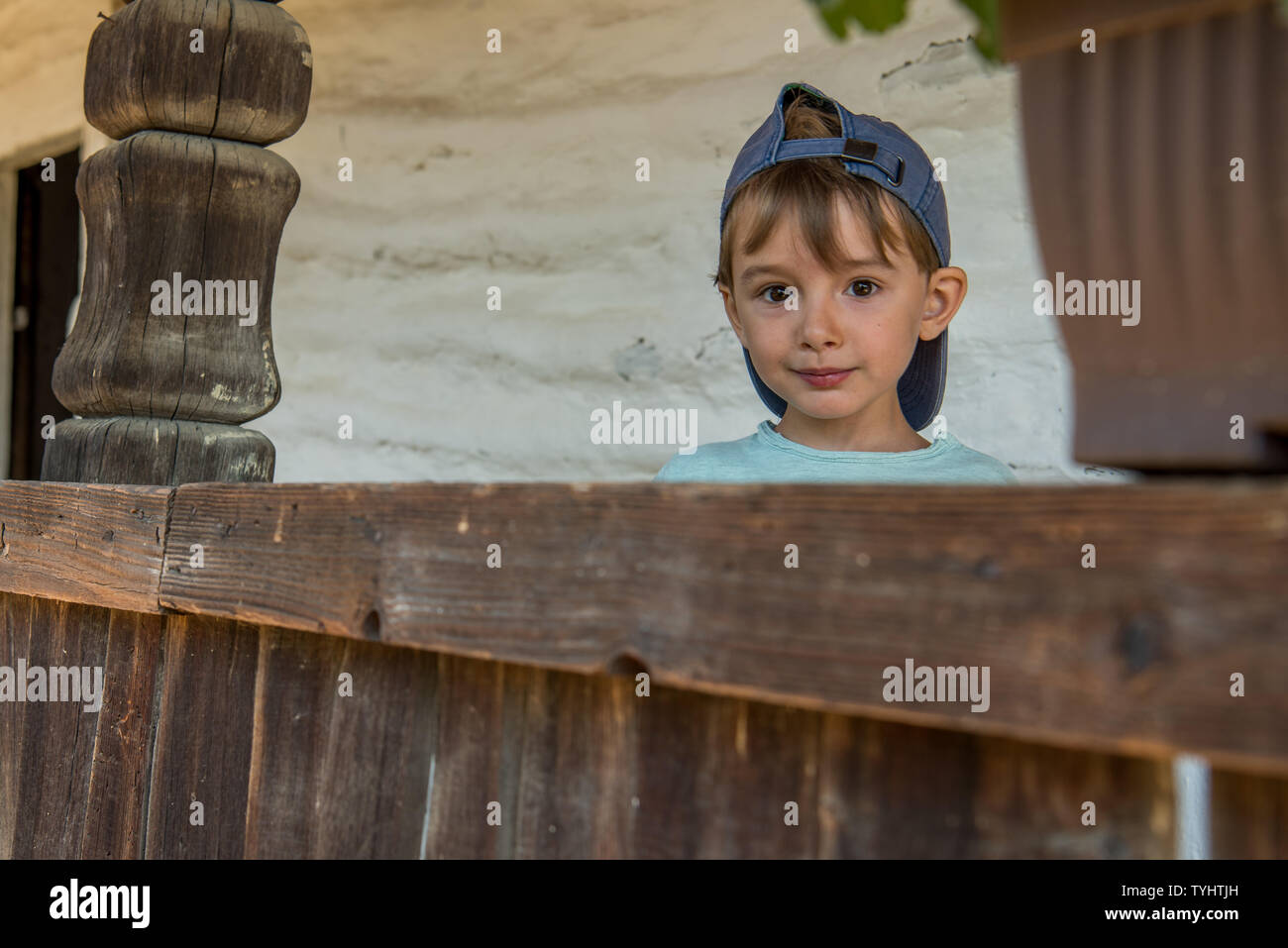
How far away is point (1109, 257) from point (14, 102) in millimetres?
4590

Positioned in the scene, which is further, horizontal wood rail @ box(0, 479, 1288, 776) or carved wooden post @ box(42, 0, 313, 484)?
carved wooden post @ box(42, 0, 313, 484)

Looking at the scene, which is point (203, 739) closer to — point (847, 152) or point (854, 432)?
point (854, 432)

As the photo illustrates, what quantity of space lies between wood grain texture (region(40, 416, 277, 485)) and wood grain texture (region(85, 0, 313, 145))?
0.47 meters

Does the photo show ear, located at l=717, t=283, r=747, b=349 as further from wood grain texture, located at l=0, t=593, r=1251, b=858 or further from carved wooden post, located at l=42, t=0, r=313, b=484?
wood grain texture, located at l=0, t=593, r=1251, b=858

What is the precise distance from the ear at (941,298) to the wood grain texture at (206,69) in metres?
1.04

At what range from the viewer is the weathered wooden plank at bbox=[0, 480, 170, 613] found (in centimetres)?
153

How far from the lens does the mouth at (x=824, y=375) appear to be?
1840 millimetres

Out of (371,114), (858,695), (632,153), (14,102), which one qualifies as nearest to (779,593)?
(858,695)

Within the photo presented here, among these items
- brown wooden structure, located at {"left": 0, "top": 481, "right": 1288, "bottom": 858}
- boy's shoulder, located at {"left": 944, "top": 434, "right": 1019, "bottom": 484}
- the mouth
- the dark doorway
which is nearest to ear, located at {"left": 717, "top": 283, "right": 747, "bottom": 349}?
the mouth

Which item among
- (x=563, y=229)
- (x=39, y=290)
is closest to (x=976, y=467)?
(x=563, y=229)

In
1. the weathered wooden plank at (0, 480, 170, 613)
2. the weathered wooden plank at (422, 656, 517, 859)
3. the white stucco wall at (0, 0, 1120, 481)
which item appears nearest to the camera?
the weathered wooden plank at (422, 656, 517, 859)

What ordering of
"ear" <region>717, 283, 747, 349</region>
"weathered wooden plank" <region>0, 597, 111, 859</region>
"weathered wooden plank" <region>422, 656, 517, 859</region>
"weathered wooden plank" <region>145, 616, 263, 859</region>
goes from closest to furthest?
"weathered wooden plank" <region>422, 656, 517, 859</region>
"weathered wooden plank" <region>145, 616, 263, 859</region>
"weathered wooden plank" <region>0, 597, 111, 859</region>
"ear" <region>717, 283, 747, 349</region>
